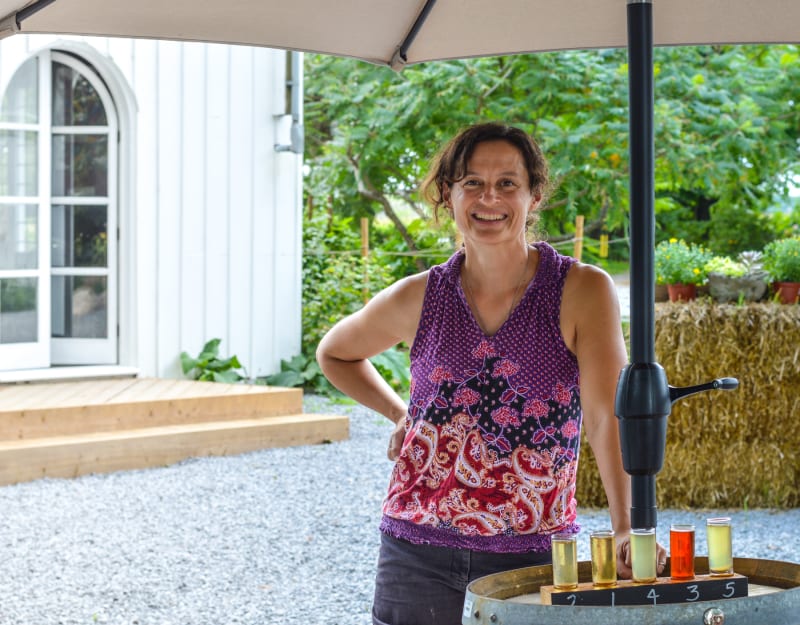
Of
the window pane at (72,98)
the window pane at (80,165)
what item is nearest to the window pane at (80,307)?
the window pane at (80,165)

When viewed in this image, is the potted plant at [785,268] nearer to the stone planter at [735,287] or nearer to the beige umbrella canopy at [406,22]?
the stone planter at [735,287]

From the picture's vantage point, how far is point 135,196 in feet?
27.0

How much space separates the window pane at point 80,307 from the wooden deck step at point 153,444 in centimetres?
140

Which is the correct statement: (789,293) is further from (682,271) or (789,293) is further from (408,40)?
(408,40)

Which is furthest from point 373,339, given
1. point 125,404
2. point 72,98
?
point 72,98

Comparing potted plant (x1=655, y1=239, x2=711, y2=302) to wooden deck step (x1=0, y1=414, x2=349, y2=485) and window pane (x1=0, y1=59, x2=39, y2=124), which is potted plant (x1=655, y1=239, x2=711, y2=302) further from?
window pane (x1=0, y1=59, x2=39, y2=124)

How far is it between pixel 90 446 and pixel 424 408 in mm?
4823

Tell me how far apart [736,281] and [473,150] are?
156 inches

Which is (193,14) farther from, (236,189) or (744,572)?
(236,189)

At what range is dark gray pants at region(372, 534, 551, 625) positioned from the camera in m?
1.97

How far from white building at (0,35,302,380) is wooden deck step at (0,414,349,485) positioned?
133 cm

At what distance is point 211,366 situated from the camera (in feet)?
28.0

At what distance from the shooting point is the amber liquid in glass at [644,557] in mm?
1563

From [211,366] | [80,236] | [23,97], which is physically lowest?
[211,366]
